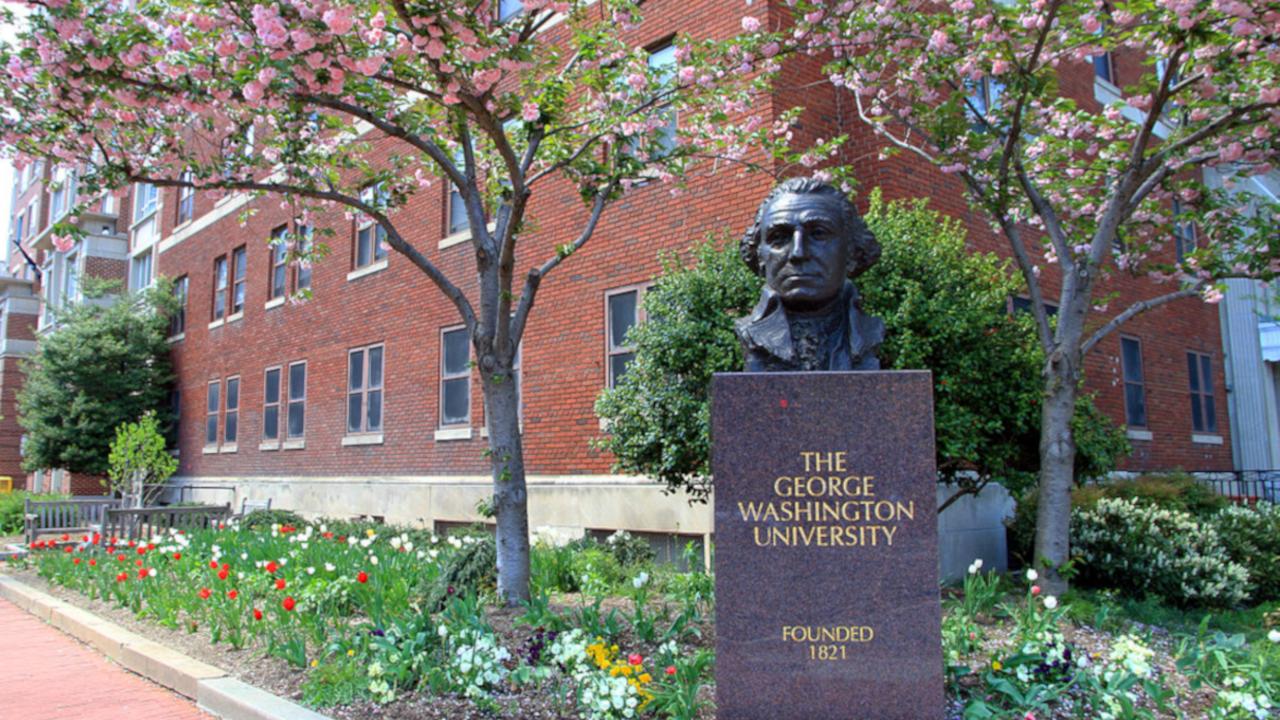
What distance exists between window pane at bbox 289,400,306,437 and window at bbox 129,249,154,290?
13.5m

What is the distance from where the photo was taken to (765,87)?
29.4 feet

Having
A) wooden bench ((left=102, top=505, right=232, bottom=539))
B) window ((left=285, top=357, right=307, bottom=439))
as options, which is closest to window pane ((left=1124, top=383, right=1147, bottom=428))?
wooden bench ((left=102, top=505, right=232, bottom=539))

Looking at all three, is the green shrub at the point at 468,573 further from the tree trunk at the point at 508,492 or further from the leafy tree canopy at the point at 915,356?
the leafy tree canopy at the point at 915,356

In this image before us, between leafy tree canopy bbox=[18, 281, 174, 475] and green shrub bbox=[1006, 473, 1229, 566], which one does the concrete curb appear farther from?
leafy tree canopy bbox=[18, 281, 174, 475]

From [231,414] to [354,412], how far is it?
7.03m

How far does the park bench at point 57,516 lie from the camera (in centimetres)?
1582

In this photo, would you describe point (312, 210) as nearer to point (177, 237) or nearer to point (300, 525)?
point (300, 525)

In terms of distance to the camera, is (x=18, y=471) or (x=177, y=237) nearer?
(x=177, y=237)

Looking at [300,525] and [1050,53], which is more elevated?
[1050,53]

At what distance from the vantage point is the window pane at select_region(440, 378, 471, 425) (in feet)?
51.8

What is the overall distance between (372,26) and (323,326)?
14314mm

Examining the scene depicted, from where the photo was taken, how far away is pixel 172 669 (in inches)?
268

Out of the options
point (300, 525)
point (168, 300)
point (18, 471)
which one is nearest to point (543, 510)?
point (300, 525)

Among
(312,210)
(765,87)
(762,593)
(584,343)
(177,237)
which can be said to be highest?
(177,237)
